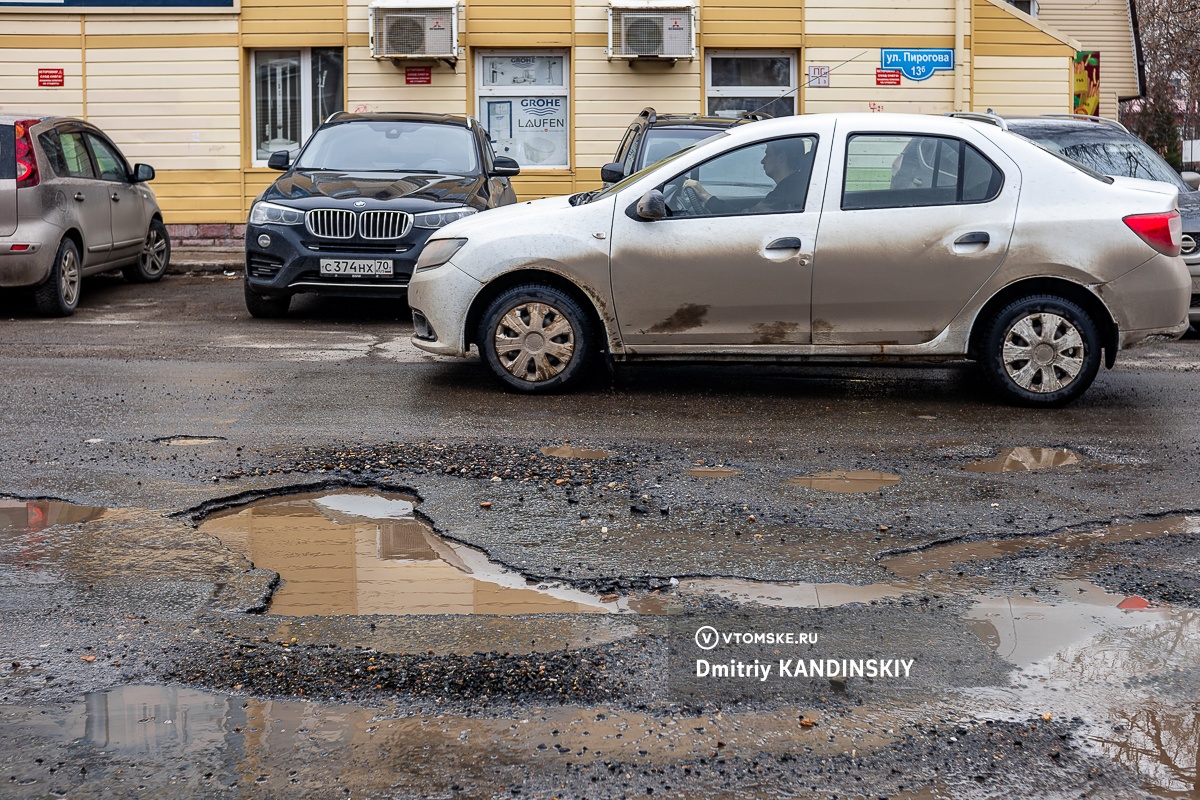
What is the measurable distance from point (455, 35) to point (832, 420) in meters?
11.1

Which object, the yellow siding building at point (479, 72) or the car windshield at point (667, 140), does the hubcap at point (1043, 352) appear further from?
the yellow siding building at point (479, 72)

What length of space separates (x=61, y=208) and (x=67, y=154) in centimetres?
81

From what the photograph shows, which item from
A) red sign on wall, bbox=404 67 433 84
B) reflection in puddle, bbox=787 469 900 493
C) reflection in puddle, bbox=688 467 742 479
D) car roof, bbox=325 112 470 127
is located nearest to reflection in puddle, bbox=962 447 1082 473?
reflection in puddle, bbox=787 469 900 493

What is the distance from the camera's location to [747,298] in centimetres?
790

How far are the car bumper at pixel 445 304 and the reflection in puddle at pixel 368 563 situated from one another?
7.84ft

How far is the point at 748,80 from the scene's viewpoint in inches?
717

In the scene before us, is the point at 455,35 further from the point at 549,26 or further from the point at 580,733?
the point at 580,733

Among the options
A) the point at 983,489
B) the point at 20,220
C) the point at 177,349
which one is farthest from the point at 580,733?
the point at 20,220

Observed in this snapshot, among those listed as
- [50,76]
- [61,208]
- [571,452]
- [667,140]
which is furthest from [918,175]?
[50,76]

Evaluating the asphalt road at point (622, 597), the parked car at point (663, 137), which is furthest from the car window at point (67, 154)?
the parked car at point (663, 137)

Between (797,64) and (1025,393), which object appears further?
(797,64)

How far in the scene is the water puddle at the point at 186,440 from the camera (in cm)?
691

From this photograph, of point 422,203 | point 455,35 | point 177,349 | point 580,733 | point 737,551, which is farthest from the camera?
point 455,35

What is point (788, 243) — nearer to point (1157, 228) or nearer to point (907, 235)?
point (907, 235)
